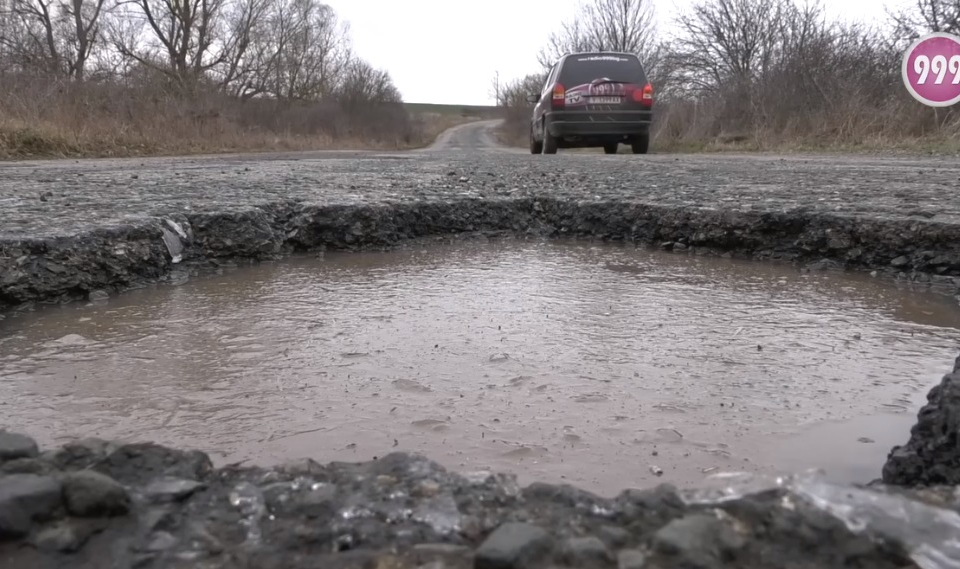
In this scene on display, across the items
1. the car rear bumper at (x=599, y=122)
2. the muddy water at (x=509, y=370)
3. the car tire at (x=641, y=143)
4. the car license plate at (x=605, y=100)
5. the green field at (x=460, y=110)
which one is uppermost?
the green field at (x=460, y=110)

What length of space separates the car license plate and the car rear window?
0.87 ft

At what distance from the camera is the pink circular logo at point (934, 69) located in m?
8.95

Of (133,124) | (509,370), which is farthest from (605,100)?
(133,124)

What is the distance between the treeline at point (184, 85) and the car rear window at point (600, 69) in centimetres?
742

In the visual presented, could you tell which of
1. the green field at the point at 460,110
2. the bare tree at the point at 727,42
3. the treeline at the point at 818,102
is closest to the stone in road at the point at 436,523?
the treeline at the point at 818,102

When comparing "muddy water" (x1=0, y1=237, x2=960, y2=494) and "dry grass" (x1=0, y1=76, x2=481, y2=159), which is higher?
"dry grass" (x1=0, y1=76, x2=481, y2=159)

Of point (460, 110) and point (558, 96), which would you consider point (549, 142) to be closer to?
point (558, 96)

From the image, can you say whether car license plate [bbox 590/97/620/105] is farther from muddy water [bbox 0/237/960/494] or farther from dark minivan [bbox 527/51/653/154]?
muddy water [bbox 0/237/960/494]

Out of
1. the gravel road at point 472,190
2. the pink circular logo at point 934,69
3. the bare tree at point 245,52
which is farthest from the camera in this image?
the bare tree at point 245,52

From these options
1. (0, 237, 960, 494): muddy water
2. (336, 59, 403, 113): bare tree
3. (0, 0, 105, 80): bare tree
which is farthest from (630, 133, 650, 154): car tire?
(336, 59, 403, 113): bare tree

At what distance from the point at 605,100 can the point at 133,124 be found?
9.24 meters

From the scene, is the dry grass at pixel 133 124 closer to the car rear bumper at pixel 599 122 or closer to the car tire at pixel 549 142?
the car tire at pixel 549 142

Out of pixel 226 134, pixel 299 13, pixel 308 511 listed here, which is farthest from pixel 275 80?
pixel 308 511

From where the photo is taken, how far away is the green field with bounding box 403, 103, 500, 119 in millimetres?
72562
